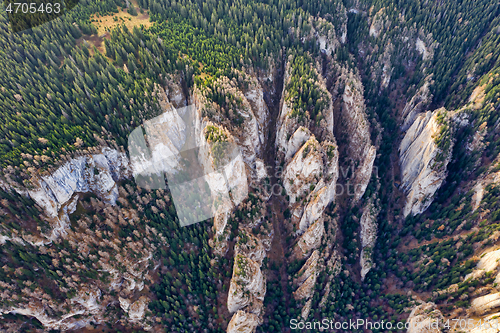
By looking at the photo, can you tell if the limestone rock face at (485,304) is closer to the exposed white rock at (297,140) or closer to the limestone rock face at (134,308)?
the exposed white rock at (297,140)

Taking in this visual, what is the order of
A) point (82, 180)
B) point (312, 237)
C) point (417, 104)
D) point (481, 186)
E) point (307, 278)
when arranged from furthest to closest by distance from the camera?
1. point (417, 104)
2. point (481, 186)
3. point (312, 237)
4. point (307, 278)
5. point (82, 180)

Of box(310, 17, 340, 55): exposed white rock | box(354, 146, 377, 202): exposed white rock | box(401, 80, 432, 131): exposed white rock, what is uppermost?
box(310, 17, 340, 55): exposed white rock

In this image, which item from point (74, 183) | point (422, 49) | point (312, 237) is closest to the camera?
point (74, 183)

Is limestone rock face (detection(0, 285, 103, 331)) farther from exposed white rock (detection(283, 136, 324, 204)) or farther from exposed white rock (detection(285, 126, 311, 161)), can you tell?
exposed white rock (detection(285, 126, 311, 161))

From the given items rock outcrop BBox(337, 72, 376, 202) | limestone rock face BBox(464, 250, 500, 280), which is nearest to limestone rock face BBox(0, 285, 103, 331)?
rock outcrop BBox(337, 72, 376, 202)

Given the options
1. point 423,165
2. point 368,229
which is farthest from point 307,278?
point 423,165

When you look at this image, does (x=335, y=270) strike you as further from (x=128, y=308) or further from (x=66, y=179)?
(x=66, y=179)

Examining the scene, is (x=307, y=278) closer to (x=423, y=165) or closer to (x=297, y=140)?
(x=297, y=140)
